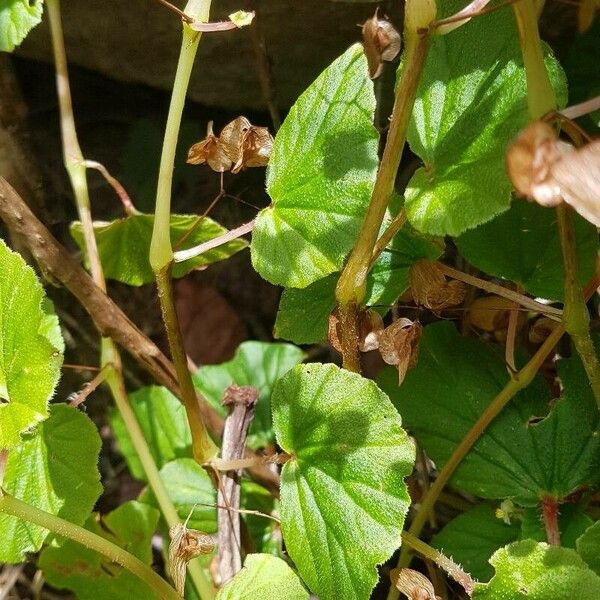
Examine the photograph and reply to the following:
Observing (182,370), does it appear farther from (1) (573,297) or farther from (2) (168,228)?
(1) (573,297)

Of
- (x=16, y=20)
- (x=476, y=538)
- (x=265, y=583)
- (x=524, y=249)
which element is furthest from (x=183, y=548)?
(x=16, y=20)

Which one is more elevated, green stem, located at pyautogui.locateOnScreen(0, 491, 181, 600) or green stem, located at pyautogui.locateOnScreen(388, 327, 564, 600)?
green stem, located at pyautogui.locateOnScreen(388, 327, 564, 600)

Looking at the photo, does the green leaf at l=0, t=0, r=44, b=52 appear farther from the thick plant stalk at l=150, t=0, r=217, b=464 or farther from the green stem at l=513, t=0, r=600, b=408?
the green stem at l=513, t=0, r=600, b=408

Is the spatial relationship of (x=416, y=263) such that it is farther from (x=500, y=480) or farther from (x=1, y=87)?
(x=1, y=87)

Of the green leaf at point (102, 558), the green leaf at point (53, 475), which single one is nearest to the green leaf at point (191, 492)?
the green leaf at point (102, 558)

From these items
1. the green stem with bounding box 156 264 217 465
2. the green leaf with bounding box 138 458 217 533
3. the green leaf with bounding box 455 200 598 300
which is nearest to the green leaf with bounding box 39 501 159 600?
the green leaf with bounding box 138 458 217 533

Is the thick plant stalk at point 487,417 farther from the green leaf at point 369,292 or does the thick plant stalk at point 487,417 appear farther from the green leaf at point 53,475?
the green leaf at point 53,475

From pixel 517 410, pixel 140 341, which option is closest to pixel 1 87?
pixel 140 341
